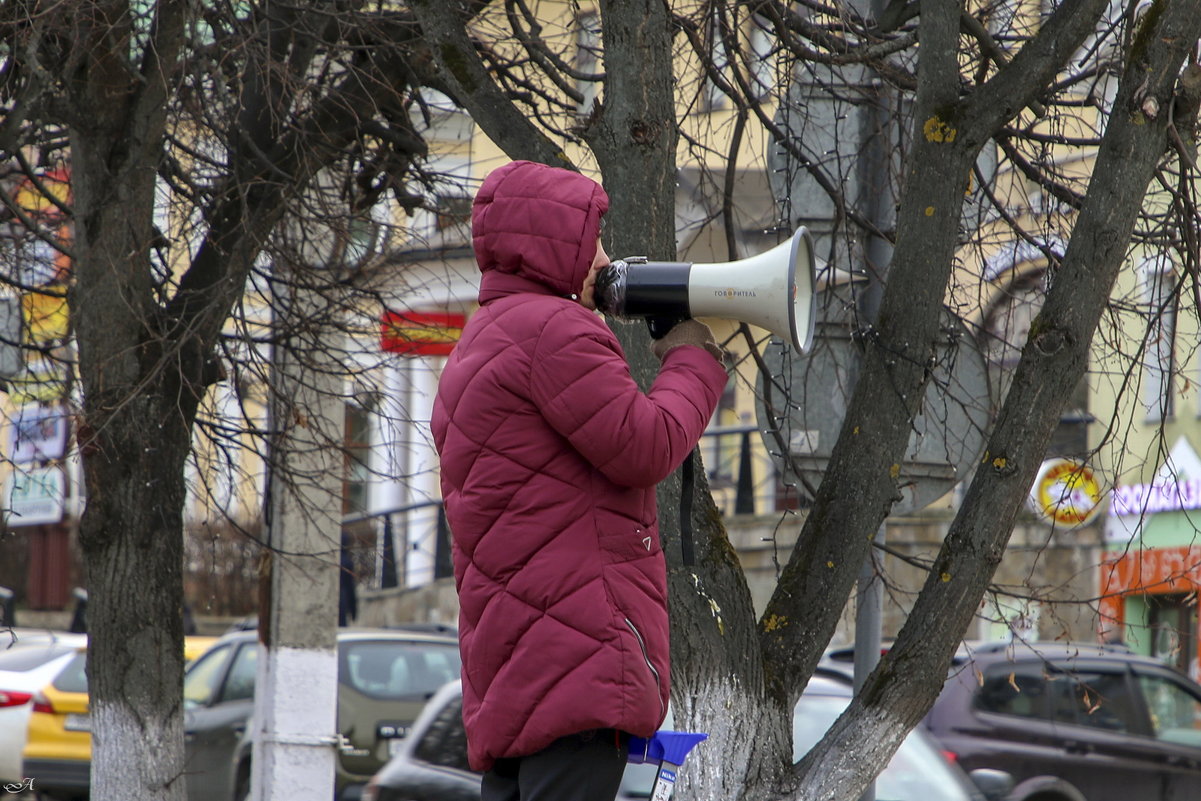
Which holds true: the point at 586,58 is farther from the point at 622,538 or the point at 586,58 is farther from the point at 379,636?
the point at 379,636

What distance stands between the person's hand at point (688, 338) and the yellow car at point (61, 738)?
10375 mm

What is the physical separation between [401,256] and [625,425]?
544 centimetres

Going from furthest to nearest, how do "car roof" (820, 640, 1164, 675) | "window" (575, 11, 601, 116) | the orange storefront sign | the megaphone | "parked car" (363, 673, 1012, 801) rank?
"car roof" (820, 640, 1164, 675), "parked car" (363, 673, 1012, 801), "window" (575, 11, 601, 116), the orange storefront sign, the megaphone

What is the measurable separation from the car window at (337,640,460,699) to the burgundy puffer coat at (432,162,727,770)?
902cm

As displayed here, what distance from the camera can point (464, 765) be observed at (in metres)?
7.73

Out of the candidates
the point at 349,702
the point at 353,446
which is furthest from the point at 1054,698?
the point at 353,446

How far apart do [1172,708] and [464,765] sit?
17.9ft

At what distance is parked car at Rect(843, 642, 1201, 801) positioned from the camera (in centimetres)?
1021

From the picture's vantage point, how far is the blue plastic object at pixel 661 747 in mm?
2836

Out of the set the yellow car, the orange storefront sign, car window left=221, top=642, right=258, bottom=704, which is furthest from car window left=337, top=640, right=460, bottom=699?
the orange storefront sign

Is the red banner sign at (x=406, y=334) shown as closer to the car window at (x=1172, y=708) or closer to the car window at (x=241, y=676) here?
the car window at (x=241, y=676)

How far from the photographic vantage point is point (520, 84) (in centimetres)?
714

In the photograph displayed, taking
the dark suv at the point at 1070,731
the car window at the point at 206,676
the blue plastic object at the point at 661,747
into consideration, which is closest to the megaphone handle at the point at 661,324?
the blue plastic object at the point at 661,747

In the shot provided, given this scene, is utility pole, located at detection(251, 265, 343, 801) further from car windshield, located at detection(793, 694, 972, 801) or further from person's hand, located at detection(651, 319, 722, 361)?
person's hand, located at detection(651, 319, 722, 361)
